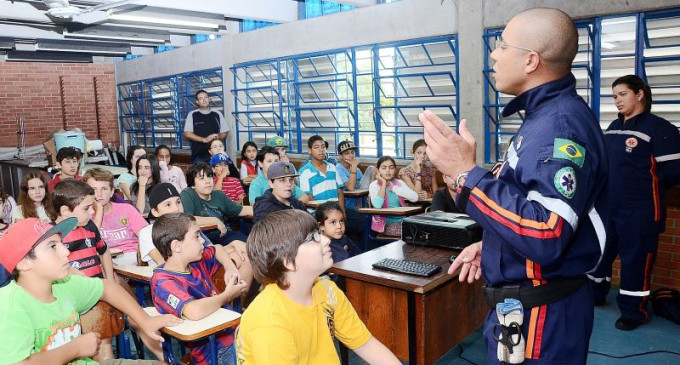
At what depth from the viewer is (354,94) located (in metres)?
6.32

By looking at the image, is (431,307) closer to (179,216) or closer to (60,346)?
(179,216)

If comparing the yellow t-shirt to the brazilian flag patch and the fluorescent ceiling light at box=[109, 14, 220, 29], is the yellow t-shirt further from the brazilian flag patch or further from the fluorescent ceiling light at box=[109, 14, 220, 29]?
the fluorescent ceiling light at box=[109, 14, 220, 29]

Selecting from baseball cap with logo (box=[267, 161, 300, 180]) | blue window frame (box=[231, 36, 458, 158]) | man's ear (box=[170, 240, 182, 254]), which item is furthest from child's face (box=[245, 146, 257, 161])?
man's ear (box=[170, 240, 182, 254])

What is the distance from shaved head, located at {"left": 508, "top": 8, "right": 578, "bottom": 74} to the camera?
4.32 ft

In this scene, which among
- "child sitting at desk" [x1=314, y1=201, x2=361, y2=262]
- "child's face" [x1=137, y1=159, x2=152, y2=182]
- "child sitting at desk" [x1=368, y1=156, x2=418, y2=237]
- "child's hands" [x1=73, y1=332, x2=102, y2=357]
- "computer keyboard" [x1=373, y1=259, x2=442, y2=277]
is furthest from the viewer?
"child's face" [x1=137, y1=159, x2=152, y2=182]

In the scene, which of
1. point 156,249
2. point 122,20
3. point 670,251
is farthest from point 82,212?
point 122,20

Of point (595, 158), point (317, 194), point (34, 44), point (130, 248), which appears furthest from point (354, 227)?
point (34, 44)

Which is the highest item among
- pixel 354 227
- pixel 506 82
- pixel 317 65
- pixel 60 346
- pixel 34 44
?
pixel 34 44

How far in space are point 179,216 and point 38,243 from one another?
0.81 m

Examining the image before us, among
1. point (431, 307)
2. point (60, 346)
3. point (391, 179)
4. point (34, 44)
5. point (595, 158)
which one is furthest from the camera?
point (34, 44)

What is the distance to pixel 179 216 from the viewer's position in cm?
258

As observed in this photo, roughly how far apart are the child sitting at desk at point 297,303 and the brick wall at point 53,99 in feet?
33.4

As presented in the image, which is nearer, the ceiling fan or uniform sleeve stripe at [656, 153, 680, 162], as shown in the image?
uniform sleeve stripe at [656, 153, 680, 162]

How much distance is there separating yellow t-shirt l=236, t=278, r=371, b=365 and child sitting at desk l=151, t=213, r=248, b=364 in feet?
2.31
